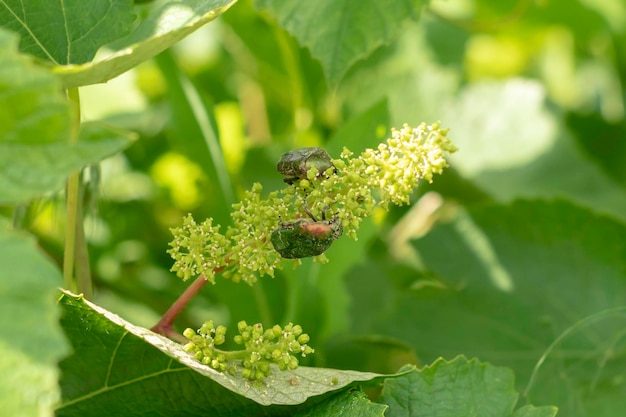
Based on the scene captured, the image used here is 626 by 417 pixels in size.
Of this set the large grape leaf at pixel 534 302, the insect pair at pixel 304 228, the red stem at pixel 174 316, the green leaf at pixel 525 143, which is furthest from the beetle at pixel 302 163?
the green leaf at pixel 525 143

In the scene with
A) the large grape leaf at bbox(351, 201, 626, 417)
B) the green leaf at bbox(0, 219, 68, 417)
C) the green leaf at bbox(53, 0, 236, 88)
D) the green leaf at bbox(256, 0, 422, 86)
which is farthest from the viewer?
the large grape leaf at bbox(351, 201, 626, 417)

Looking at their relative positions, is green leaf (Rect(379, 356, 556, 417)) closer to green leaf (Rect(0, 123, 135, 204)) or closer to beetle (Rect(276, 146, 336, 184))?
beetle (Rect(276, 146, 336, 184))

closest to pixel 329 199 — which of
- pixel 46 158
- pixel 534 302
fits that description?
Result: pixel 46 158

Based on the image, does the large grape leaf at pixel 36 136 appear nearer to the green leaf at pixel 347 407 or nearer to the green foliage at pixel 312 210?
the green foliage at pixel 312 210

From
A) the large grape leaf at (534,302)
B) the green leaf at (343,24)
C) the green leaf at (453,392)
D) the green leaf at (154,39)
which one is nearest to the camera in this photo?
the green leaf at (154,39)

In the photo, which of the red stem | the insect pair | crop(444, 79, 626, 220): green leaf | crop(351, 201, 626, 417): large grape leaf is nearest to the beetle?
the insect pair

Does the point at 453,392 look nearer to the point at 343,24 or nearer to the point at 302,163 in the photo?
the point at 302,163
